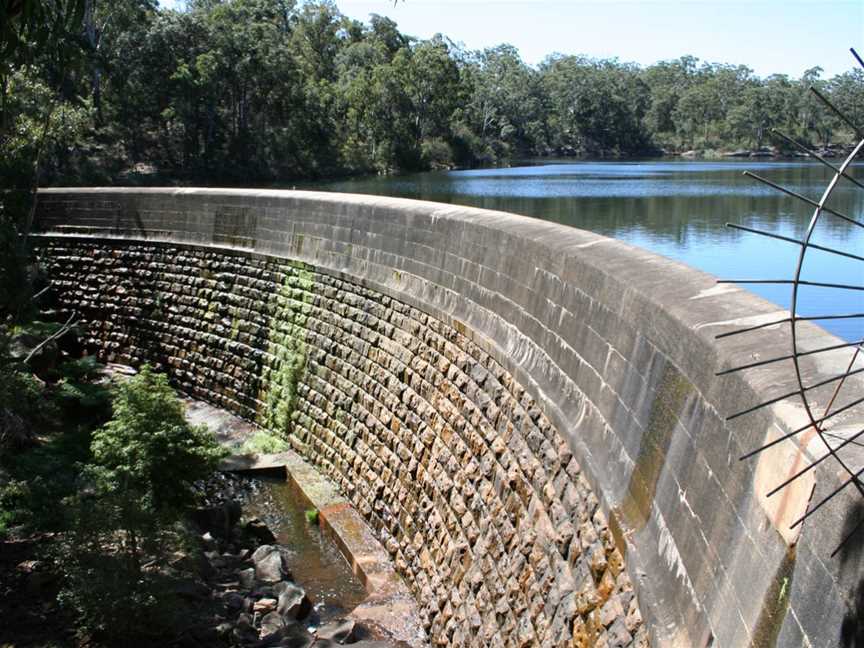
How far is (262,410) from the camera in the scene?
1364 centimetres

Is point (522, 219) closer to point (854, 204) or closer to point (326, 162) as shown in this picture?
point (854, 204)

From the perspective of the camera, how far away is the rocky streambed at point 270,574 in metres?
8.34

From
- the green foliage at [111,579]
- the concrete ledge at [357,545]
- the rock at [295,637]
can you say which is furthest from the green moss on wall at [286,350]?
the green foliage at [111,579]

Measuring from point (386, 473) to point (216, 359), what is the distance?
17.2 feet

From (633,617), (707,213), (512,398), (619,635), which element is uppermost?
(707,213)

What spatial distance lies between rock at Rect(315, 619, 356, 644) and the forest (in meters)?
4.95

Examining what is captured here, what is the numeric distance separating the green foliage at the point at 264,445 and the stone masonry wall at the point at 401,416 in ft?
0.52

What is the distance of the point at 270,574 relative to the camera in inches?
381

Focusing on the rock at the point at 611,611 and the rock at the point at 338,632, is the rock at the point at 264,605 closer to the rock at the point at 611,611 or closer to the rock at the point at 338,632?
the rock at the point at 338,632

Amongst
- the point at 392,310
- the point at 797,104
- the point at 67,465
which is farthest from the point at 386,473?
the point at 797,104

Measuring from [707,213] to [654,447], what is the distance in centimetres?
2306

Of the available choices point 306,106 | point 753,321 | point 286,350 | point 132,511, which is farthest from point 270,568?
point 306,106

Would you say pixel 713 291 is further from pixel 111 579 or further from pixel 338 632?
pixel 111 579

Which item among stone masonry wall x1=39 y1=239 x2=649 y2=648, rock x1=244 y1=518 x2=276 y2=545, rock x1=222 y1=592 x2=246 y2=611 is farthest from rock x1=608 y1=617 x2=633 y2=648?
rock x1=244 y1=518 x2=276 y2=545
